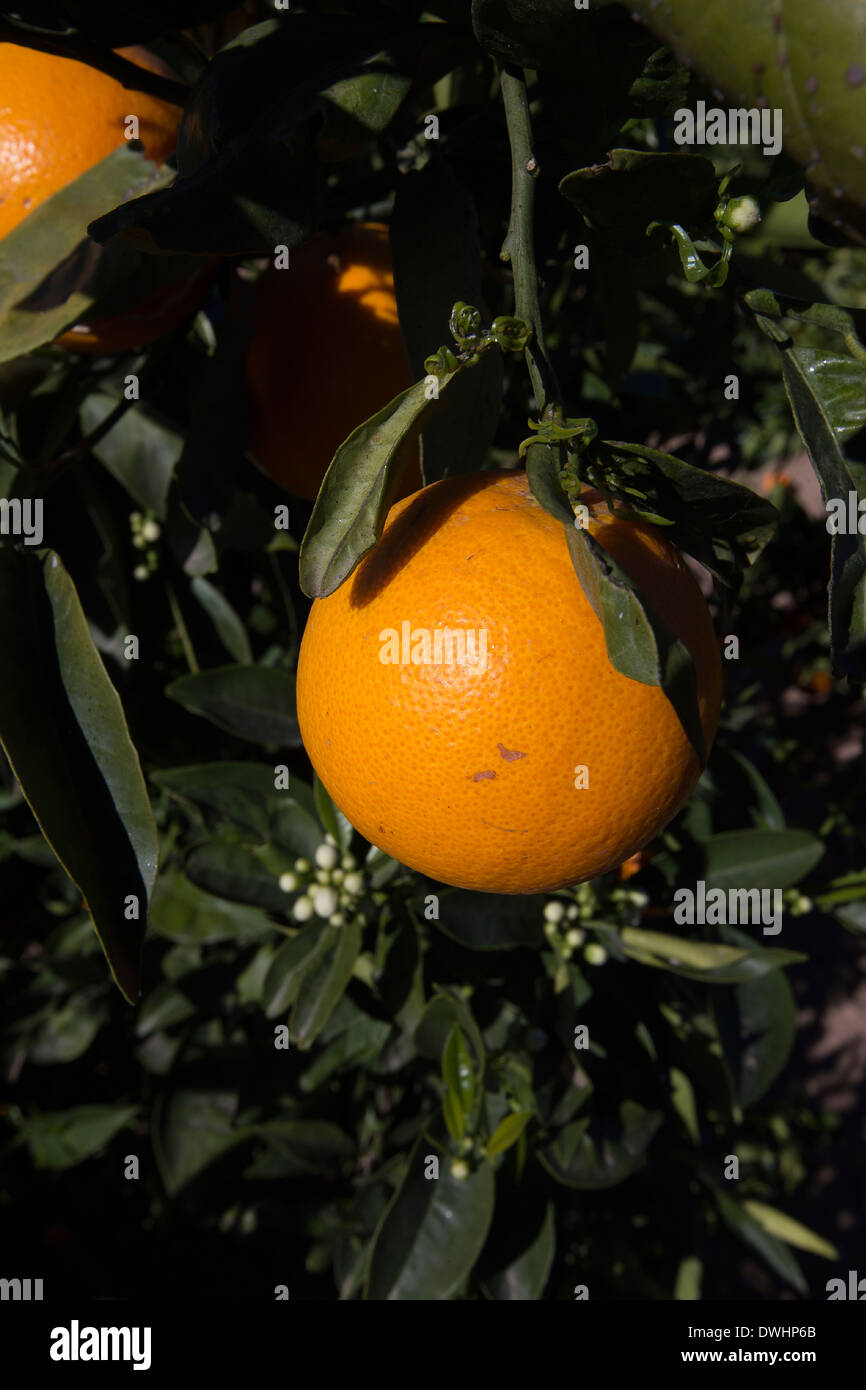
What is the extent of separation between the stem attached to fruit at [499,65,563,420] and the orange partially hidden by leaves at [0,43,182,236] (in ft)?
0.90

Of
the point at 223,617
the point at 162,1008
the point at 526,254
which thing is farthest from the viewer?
the point at 162,1008

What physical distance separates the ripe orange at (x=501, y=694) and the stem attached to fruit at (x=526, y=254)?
0.06 metres

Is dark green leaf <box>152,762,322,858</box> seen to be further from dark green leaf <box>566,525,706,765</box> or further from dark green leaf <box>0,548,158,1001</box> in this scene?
dark green leaf <box>566,525,706,765</box>

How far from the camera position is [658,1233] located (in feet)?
5.92

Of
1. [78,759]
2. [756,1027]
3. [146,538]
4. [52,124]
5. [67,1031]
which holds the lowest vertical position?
[67,1031]

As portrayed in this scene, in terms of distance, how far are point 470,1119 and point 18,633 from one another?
2.12 feet

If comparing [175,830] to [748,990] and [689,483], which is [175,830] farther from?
[689,483]

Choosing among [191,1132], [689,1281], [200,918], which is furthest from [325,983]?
[689,1281]

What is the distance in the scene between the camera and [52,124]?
623 millimetres

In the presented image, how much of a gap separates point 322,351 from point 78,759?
1.16 feet

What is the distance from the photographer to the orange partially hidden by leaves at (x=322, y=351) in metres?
0.70

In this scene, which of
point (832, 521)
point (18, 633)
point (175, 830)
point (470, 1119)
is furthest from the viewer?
point (175, 830)

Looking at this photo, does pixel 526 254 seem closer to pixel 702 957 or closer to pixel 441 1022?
pixel 702 957
